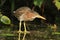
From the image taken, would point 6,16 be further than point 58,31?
Yes

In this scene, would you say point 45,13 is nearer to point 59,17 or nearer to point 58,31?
point 59,17

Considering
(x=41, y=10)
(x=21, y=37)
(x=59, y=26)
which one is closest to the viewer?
(x=21, y=37)

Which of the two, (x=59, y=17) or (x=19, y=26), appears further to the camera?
(x=59, y=17)

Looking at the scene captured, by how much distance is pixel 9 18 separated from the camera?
30.7 ft

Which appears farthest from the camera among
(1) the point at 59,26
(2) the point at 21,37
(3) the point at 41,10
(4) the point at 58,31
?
(3) the point at 41,10

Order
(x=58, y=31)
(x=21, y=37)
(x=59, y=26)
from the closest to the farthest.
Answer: (x=21, y=37), (x=58, y=31), (x=59, y=26)

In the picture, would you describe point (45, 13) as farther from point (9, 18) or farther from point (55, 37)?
point (55, 37)

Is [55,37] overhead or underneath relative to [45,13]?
underneath

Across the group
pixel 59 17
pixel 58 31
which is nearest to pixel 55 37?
pixel 58 31

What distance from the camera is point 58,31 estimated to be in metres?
8.38

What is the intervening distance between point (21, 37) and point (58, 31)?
124cm

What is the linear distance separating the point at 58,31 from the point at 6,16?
5.98 feet

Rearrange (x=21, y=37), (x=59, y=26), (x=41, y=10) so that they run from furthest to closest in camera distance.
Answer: (x=41, y=10)
(x=59, y=26)
(x=21, y=37)

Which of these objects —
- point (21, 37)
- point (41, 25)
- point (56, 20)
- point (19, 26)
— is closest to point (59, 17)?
point (56, 20)
